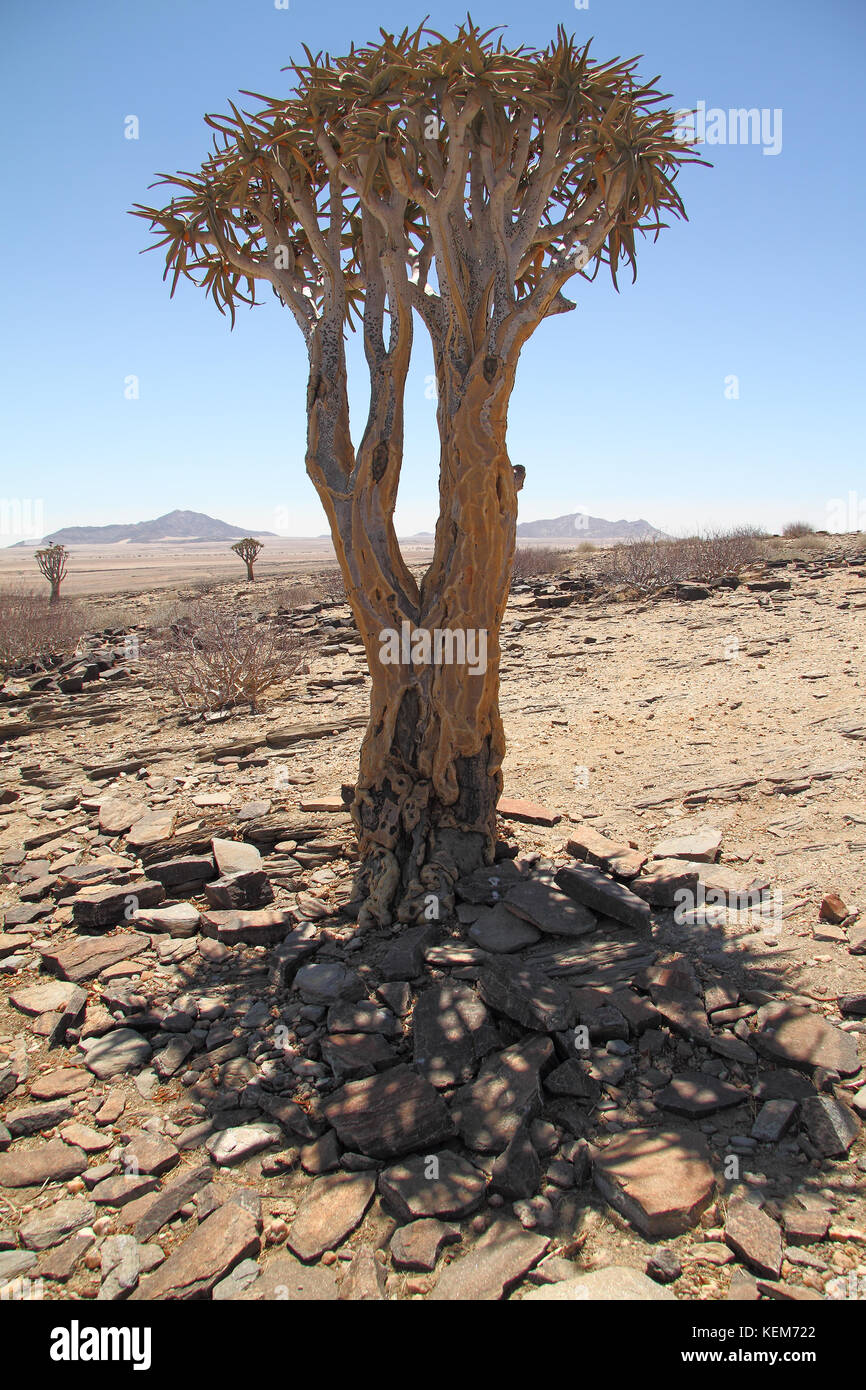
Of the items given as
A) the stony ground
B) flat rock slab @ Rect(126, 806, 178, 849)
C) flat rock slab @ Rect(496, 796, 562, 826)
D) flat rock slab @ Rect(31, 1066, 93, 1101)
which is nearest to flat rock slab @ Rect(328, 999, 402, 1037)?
the stony ground

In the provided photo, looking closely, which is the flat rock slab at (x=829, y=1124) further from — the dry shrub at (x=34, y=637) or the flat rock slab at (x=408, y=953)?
the dry shrub at (x=34, y=637)

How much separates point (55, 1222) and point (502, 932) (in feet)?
7.09

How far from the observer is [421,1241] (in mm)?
2395

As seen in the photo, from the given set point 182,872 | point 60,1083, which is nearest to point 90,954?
point 182,872

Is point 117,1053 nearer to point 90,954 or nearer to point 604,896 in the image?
point 90,954

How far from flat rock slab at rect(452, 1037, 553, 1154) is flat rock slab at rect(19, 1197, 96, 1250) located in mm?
1276

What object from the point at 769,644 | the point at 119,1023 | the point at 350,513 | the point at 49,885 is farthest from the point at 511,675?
the point at 119,1023

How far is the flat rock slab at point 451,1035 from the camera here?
3.12 m

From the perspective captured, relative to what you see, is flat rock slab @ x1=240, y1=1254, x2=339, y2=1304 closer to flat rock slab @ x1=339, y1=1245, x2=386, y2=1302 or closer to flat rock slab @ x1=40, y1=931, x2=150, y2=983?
flat rock slab @ x1=339, y1=1245, x2=386, y2=1302

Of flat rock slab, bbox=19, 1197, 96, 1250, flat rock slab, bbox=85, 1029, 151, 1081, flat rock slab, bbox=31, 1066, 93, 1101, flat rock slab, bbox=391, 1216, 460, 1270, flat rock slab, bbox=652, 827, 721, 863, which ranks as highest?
flat rock slab, bbox=652, 827, 721, 863

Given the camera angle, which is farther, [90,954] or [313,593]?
[313,593]

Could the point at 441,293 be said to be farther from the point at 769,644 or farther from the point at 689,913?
the point at 769,644

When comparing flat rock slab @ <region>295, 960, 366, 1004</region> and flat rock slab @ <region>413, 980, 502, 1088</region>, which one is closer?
flat rock slab @ <region>413, 980, 502, 1088</region>

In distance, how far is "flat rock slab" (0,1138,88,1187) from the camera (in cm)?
277
